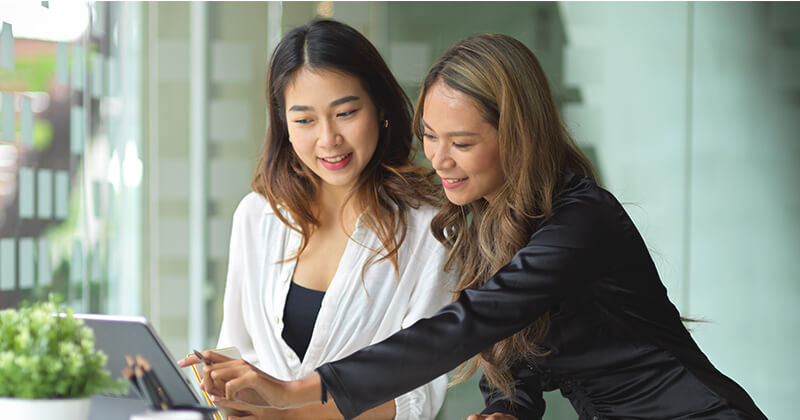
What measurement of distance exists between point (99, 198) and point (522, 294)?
101 inches

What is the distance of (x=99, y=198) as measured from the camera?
3.29m

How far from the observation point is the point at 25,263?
8.48 feet

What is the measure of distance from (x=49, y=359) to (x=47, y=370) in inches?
0.5

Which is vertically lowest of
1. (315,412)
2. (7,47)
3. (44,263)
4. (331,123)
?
(315,412)

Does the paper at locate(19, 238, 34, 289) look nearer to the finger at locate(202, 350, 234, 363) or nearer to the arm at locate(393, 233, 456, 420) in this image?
the arm at locate(393, 233, 456, 420)

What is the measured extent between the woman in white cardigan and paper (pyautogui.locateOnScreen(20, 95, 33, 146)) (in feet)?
3.77

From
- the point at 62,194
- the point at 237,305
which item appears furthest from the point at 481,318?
the point at 62,194

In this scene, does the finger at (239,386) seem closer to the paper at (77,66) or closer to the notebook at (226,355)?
the notebook at (226,355)

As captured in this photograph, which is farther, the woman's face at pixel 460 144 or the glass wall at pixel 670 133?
the glass wall at pixel 670 133

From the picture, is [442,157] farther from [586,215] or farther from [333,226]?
[333,226]

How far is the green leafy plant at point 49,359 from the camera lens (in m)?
0.88

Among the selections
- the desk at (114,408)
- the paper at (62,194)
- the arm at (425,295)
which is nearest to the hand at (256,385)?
the desk at (114,408)

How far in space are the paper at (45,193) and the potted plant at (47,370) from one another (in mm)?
1962

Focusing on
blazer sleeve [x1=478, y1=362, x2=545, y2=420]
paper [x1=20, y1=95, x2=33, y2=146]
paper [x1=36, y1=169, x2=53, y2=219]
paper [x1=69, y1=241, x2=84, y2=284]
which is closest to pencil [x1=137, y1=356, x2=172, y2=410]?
blazer sleeve [x1=478, y1=362, x2=545, y2=420]
